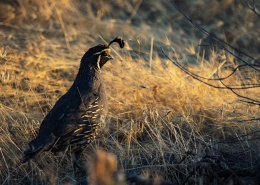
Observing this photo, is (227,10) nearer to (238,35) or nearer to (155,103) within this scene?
(238,35)

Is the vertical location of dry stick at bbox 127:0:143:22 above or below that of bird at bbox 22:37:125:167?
above

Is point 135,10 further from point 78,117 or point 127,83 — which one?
point 78,117

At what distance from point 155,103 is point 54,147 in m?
1.41

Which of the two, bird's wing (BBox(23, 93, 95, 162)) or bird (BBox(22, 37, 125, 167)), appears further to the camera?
bird (BBox(22, 37, 125, 167))

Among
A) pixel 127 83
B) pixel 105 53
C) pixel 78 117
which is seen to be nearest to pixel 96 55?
pixel 105 53

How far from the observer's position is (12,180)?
4.73 m

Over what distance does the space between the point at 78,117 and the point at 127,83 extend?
57.9 inches

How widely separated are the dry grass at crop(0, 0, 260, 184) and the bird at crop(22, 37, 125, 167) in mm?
183

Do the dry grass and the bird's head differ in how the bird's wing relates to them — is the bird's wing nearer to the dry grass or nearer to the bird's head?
the dry grass

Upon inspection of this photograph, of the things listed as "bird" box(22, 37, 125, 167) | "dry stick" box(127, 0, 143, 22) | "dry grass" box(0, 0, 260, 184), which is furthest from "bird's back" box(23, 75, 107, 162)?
"dry stick" box(127, 0, 143, 22)

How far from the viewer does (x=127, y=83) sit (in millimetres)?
6352

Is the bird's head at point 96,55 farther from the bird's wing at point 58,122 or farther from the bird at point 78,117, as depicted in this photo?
the bird's wing at point 58,122

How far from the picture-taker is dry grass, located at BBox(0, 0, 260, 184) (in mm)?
4898

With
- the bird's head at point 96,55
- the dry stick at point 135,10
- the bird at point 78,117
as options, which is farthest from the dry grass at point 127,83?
the bird's head at point 96,55
